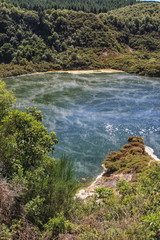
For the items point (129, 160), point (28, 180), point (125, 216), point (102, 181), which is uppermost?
point (28, 180)

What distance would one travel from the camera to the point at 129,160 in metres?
19.1

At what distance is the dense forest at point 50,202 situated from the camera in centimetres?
731

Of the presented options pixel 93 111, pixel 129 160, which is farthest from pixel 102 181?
pixel 93 111

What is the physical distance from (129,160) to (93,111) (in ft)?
59.2

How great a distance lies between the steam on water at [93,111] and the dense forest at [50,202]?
8925mm

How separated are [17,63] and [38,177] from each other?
7142 centimetres

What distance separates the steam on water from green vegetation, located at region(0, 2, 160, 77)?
50.9 ft

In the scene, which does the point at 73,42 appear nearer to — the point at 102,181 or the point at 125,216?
the point at 102,181

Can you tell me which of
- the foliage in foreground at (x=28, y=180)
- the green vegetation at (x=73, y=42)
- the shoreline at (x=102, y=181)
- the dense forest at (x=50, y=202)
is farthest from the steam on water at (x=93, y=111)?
the green vegetation at (x=73, y=42)

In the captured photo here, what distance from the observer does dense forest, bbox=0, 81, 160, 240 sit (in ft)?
24.0

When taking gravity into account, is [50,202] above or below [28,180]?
below

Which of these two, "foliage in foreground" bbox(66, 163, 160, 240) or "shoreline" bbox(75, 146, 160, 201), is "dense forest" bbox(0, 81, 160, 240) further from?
"shoreline" bbox(75, 146, 160, 201)

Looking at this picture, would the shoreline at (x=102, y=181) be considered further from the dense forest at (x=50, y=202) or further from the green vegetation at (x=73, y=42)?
the green vegetation at (x=73, y=42)

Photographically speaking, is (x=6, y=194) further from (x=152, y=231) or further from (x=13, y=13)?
(x=13, y=13)
